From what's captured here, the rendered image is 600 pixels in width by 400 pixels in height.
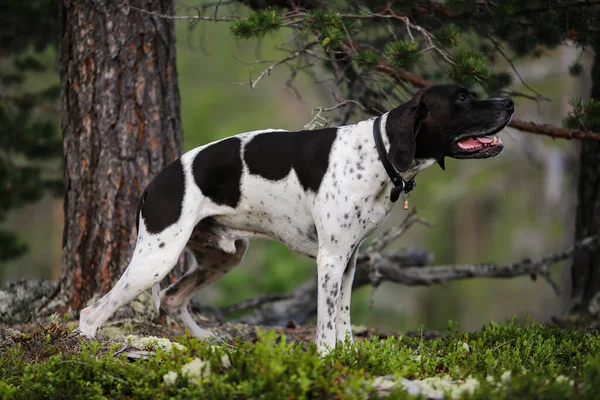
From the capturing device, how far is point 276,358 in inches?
158

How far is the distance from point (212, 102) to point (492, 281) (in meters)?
10.5

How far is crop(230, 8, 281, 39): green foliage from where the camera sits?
5.77 m

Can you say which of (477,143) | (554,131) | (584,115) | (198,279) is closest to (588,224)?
(554,131)

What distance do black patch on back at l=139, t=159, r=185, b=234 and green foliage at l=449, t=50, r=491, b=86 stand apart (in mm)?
2341

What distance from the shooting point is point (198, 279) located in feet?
20.9

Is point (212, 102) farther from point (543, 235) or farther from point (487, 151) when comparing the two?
point (487, 151)

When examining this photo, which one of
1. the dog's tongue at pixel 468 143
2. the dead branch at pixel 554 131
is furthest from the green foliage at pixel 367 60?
the dead branch at pixel 554 131

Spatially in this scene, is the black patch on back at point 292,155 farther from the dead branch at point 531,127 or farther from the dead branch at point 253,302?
the dead branch at point 253,302

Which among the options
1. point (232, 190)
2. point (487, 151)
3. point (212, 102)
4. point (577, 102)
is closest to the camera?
point (487, 151)

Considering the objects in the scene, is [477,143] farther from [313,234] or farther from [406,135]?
[313,234]

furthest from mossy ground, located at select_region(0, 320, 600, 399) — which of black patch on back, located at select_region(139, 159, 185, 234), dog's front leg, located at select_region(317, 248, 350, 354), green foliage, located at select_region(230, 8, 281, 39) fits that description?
green foliage, located at select_region(230, 8, 281, 39)

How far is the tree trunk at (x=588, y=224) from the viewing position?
8031mm

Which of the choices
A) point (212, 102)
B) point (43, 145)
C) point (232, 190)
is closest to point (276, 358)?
point (232, 190)

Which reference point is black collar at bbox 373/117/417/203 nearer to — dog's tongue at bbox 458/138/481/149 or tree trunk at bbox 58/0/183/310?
dog's tongue at bbox 458/138/481/149
